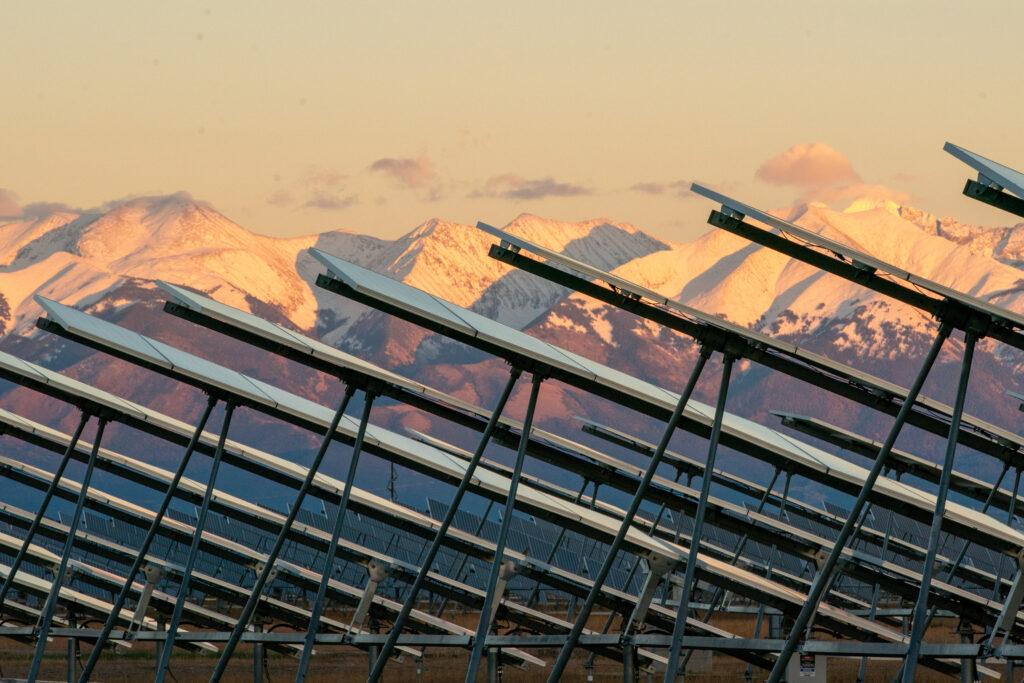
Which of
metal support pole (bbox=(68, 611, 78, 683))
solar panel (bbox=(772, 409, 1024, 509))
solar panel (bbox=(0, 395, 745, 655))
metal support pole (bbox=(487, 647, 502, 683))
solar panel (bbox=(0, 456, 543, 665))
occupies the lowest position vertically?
metal support pole (bbox=(68, 611, 78, 683))

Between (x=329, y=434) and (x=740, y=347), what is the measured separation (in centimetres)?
956

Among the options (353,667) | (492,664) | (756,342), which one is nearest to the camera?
(756,342)

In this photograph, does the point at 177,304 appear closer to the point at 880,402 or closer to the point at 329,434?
the point at 329,434

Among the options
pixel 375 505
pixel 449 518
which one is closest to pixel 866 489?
pixel 449 518

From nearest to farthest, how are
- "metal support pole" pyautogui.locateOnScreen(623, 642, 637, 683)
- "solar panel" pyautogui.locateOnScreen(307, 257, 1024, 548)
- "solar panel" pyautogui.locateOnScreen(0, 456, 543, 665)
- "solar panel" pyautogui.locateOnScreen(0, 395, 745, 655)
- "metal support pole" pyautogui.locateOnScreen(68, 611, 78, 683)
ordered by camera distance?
"solar panel" pyautogui.locateOnScreen(307, 257, 1024, 548) → "metal support pole" pyautogui.locateOnScreen(623, 642, 637, 683) → "solar panel" pyautogui.locateOnScreen(0, 395, 745, 655) → "solar panel" pyautogui.locateOnScreen(0, 456, 543, 665) → "metal support pole" pyautogui.locateOnScreen(68, 611, 78, 683)

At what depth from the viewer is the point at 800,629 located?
2617cm

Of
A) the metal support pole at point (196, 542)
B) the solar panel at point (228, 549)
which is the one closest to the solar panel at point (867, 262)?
the metal support pole at point (196, 542)

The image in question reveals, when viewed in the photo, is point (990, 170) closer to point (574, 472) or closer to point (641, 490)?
point (641, 490)

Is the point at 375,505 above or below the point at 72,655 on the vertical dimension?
above

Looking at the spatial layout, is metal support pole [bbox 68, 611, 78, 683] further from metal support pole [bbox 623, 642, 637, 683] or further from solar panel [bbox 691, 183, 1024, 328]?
solar panel [bbox 691, 183, 1024, 328]

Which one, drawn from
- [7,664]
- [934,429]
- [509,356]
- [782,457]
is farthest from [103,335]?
[7,664]

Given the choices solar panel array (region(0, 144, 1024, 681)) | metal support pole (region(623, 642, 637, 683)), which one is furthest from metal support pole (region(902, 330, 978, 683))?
metal support pole (region(623, 642, 637, 683))

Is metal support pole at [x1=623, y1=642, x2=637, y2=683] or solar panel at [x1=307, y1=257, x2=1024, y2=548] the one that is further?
metal support pole at [x1=623, y1=642, x2=637, y2=683]

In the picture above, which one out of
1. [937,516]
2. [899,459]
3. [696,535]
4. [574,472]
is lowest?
[696,535]
